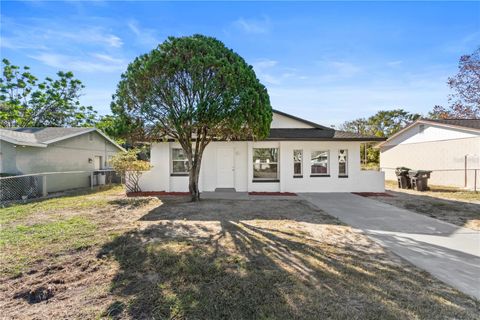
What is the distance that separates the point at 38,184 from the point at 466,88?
1238 inches

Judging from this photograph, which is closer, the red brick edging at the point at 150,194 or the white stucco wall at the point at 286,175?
the red brick edging at the point at 150,194

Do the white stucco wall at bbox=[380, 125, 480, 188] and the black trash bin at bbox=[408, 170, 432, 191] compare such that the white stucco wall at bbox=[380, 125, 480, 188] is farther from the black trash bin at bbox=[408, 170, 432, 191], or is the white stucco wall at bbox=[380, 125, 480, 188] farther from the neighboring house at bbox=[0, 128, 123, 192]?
the neighboring house at bbox=[0, 128, 123, 192]

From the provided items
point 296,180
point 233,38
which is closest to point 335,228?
point 296,180

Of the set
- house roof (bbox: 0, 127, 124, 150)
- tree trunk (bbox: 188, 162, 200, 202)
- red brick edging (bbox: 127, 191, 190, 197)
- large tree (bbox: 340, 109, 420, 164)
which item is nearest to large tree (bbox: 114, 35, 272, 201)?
tree trunk (bbox: 188, 162, 200, 202)

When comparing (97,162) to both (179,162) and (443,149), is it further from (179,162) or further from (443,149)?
(443,149)

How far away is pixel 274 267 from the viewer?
12.0ft

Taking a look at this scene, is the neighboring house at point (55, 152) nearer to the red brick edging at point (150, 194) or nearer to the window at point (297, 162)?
the red brick edging at point (150, 194)

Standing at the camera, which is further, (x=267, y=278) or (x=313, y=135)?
(x=313, y=135)

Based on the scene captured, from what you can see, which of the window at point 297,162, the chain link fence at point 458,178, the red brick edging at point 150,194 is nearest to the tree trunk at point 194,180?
the red brick edging at point 150,194

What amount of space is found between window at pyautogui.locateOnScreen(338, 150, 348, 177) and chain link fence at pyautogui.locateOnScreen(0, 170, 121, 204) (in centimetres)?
1419

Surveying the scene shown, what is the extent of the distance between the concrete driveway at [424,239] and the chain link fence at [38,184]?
41.9 feet

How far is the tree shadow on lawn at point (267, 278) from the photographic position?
2.59m


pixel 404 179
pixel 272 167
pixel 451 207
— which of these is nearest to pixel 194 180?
pixel 272 167

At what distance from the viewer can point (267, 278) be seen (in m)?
3.29
